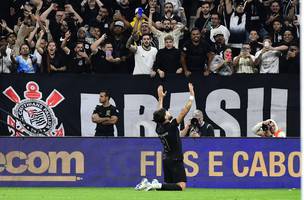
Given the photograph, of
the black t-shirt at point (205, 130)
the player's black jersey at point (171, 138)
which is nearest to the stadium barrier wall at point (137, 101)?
the black t-shirt at point (205, 130)

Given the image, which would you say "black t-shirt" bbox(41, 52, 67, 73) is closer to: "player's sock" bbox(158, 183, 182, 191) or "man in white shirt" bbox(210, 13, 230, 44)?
"man in white shirt" bbox(210, 13, 230, 44)

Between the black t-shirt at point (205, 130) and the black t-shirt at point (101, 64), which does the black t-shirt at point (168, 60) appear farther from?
A: the black t-shirt at point (205, 130)

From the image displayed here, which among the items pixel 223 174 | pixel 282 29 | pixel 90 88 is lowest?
pixel 223 174

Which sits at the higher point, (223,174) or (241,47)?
(241,47)

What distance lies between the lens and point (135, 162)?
1814 cm

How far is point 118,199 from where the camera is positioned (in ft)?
44.2

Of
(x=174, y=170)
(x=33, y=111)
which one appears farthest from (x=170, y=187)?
(x=33, y=111)

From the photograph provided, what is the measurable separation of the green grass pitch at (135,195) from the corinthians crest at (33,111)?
2131 mm

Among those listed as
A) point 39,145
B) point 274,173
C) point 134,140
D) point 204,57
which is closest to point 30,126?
point 39,145

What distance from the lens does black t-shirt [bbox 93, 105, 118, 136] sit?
18766mm

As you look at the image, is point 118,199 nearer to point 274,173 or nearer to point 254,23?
point 274,173

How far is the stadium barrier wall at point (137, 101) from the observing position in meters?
19.1

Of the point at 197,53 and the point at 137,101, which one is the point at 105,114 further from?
the point at 197,53

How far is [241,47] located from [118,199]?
6965 mm
